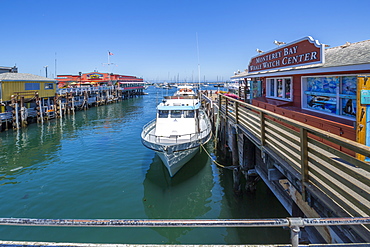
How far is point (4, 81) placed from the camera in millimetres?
29906

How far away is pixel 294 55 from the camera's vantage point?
28.3 ft

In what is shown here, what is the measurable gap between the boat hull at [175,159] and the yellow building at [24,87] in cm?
2764

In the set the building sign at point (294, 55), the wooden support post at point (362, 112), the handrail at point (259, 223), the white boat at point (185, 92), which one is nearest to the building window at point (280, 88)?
the building sign at point (294, 55)

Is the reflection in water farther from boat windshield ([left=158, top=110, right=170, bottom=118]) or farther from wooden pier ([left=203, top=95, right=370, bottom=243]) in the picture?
wooden pier ([left=203, top=95, right=370, bottom=243])

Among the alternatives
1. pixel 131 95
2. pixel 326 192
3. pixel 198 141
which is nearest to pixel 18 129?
pixel 198 141

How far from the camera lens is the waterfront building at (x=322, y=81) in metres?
5.90

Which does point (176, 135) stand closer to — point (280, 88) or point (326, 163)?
point (280, 88)

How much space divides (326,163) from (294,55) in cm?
Result: 548

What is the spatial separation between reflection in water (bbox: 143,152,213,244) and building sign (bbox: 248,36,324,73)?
671 centimetres

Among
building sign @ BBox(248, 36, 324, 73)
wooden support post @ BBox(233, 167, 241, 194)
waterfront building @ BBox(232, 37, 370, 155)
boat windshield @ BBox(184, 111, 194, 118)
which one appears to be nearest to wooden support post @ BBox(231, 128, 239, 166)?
wooden support post @ BBox(233, 167, 241, 194)

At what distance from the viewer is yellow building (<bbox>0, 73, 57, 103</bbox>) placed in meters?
30.3

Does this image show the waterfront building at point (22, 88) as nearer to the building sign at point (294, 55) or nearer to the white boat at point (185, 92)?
the white boat at point (185, 92)

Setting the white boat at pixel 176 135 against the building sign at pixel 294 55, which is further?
the white boat at pixel 176 135

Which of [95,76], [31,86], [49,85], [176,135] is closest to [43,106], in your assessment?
[31,86]
